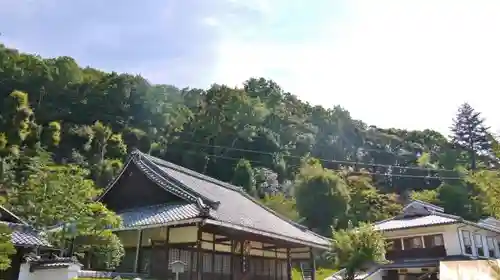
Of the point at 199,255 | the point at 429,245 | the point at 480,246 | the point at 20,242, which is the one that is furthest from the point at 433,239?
the point at 20,242

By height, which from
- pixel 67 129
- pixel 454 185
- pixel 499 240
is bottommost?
pixel 499 240

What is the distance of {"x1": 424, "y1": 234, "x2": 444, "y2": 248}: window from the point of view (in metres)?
29.9

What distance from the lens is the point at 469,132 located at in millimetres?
67125

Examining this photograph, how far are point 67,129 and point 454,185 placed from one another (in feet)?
151

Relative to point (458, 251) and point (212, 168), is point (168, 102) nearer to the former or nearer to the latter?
point (212, 168)

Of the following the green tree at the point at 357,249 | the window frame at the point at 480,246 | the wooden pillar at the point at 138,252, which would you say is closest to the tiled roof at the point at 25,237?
the wooden pillar at the point at 138,252

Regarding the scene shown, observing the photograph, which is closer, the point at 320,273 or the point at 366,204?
the point at 320,273

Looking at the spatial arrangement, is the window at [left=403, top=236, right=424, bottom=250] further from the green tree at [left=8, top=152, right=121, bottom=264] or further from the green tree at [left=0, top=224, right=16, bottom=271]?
the green tree at [left=0, top=224, right=16, bottom=271]

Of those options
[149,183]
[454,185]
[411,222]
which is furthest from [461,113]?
[149,183]

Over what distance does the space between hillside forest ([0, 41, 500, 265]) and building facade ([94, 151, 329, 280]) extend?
54.5ft

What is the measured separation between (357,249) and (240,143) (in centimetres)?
3117

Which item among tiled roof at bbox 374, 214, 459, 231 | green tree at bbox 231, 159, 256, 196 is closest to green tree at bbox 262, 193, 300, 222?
green tree at bbox 231, 159, 256, 196

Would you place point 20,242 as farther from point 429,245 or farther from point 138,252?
point 429,245

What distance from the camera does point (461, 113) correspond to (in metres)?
69.6
